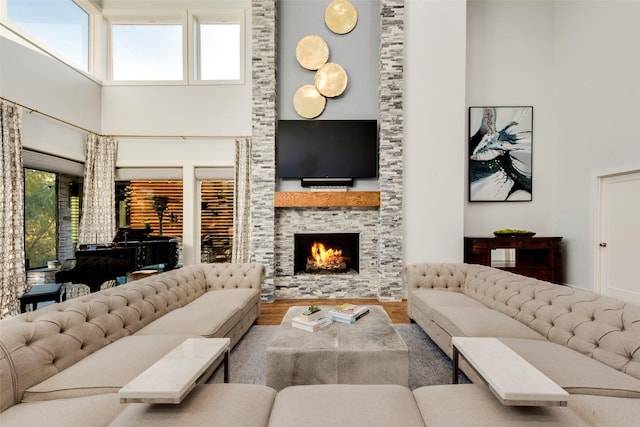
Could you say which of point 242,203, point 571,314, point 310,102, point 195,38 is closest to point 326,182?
point 310,102

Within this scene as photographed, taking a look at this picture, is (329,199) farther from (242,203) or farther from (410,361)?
(410,361)

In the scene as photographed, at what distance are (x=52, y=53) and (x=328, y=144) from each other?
4.26 metres

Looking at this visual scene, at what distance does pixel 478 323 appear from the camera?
2.12m

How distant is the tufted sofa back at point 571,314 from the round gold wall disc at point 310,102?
323cm

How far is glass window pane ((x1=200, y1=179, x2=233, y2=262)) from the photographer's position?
543 cm

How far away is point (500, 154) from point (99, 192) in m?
6.91

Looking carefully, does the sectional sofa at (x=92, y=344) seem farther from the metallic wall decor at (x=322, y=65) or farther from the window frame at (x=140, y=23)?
the window frame at (x=140, y=23)

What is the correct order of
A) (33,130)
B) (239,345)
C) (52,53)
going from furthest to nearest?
(52,53) → (33,130) → (239,345)

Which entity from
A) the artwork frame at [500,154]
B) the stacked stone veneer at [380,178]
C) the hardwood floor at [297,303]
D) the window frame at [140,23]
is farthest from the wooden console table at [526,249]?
the window frame at [140,23]

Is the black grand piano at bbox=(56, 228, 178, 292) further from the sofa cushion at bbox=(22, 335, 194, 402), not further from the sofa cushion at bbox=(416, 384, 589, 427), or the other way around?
the sofa cushion at bbox=(416, 384, 589, 427)

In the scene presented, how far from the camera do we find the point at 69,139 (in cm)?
453

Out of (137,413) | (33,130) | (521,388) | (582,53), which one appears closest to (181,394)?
(137,413)

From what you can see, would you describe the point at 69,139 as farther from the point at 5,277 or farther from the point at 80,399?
the point at 80,399

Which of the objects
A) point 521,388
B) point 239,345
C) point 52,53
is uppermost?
point 52,53
